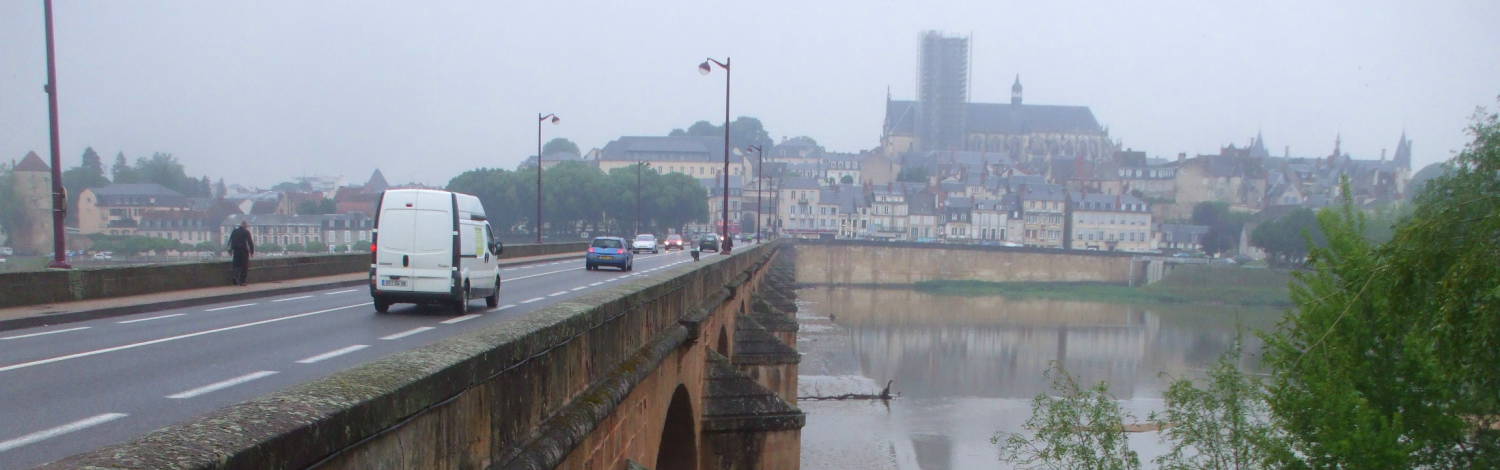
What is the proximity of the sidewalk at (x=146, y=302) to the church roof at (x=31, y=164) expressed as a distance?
13.1ft

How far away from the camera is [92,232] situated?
994 inches

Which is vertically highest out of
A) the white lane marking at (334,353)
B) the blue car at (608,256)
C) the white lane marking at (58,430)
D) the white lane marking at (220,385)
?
the white lane marking at (58,430)

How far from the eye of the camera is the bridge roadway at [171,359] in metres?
7.29

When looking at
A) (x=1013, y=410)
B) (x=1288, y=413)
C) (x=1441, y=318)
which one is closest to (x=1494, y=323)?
(x=1441, y=318)

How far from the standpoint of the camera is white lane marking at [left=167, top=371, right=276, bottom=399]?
8.78m

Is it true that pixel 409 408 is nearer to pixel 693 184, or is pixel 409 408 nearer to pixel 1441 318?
pixel 1441 318

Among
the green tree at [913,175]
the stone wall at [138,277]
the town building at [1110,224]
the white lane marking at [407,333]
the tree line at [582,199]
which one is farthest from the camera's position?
the green tree at [913,175]

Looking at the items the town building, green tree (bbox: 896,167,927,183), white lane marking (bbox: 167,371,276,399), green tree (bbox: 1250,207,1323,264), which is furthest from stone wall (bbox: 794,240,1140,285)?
white lane marking (bbox: 167,371,276,399)

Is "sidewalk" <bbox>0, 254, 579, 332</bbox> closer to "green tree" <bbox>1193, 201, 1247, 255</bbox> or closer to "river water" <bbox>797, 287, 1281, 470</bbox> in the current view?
"river water" <bbox>797, 287, 1281, 470</bbox>

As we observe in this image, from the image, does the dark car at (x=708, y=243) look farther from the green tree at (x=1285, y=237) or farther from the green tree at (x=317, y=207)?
the green tree at (x=1285, y=237)

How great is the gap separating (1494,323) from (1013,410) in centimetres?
3223

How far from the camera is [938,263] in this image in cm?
11344

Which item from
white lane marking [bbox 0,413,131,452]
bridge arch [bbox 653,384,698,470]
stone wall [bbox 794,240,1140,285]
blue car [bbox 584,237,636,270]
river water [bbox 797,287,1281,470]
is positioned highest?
white lane marking [bbox 0,413,131,452]

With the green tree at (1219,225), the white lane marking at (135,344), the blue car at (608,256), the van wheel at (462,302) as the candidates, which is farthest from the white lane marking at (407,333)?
the green tree at (1219,225)
